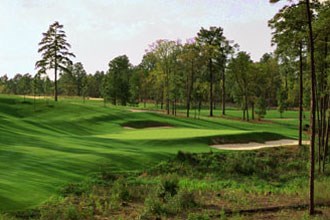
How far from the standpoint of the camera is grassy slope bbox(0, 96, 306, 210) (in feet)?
72.9

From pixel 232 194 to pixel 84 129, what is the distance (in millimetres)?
34085

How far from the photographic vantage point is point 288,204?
20.2 metres

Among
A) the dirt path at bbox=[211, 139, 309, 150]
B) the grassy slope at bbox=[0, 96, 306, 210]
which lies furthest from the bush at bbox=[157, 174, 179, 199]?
the dirt path at bbox=[211, 139, 309, 150]

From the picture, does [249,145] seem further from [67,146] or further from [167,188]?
[167,188]

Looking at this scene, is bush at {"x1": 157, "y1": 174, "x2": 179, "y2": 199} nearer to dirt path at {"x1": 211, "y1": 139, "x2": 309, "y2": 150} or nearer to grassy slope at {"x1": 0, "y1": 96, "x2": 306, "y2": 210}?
grassy slope at {"x1": 0, "y1": 96, "x2": 306, "y2": 210}

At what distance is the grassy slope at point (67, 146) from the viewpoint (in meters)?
22.2

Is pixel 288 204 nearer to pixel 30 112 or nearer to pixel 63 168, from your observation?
pixel 63 168

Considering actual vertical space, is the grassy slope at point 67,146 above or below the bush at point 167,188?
above

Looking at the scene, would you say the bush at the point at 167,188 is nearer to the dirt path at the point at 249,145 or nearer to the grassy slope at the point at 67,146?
the grassy slope at the point at 67,146

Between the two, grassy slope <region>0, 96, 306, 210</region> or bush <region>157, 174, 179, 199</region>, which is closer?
bush <region>157, 174, 179, 199</region>

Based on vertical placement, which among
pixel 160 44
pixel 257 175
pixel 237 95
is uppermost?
pixel 160 44

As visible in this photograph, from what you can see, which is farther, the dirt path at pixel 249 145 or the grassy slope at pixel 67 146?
the dirt path at pixel 249 145

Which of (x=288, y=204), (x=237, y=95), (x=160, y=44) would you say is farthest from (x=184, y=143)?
(x=237, y=95)

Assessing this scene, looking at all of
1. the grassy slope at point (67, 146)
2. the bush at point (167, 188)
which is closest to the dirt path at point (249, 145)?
the grassy slope at point (67, 146)
